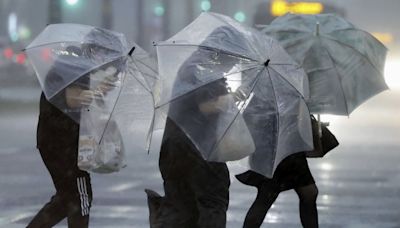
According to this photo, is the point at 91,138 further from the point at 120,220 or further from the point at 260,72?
the point at 120,220

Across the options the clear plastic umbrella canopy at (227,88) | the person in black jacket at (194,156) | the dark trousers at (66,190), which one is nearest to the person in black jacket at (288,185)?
the clear plastic umbrella canopy at (227,88)

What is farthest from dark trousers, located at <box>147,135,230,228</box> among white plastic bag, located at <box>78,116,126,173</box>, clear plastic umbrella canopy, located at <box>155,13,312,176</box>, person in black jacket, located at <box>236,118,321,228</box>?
person in black jacket, located at <box>236,118,321,228</box>

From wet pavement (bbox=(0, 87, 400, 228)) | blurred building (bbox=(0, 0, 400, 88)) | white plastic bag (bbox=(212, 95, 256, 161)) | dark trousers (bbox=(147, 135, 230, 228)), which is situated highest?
white plastic bag (bbox=(212, 95, 256, 161))

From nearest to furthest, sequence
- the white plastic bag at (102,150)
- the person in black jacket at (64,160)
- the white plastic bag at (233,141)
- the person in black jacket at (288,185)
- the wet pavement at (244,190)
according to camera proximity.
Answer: the white plastic bag at (233,141), the white plastic bag at (102,150), the person in black jacket at (64,160), the person in black jacket at (288,185), the wet pavement at (244,190)

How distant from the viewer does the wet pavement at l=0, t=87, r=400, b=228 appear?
8172 mm

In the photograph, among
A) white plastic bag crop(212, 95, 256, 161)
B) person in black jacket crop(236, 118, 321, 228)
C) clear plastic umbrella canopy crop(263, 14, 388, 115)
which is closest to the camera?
white plastic bag crop(212, 95, 256, 161)

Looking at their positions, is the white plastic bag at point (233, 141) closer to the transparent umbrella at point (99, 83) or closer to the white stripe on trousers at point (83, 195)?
the transparent umbrella at point (99, 83)

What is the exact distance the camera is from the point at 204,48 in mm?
4969

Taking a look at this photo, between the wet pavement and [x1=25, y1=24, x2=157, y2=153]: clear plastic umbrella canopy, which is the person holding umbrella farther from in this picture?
the wet pavement

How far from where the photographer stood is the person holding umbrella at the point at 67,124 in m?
5.43

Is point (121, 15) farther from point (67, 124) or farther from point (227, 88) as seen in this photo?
point (227, 88)

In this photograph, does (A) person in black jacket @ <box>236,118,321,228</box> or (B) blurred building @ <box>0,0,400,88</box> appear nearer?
(A) person in black jacket @ <box>236,118,321,228</box>

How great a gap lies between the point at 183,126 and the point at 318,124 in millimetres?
1467

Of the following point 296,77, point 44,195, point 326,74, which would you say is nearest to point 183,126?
point 296,77
